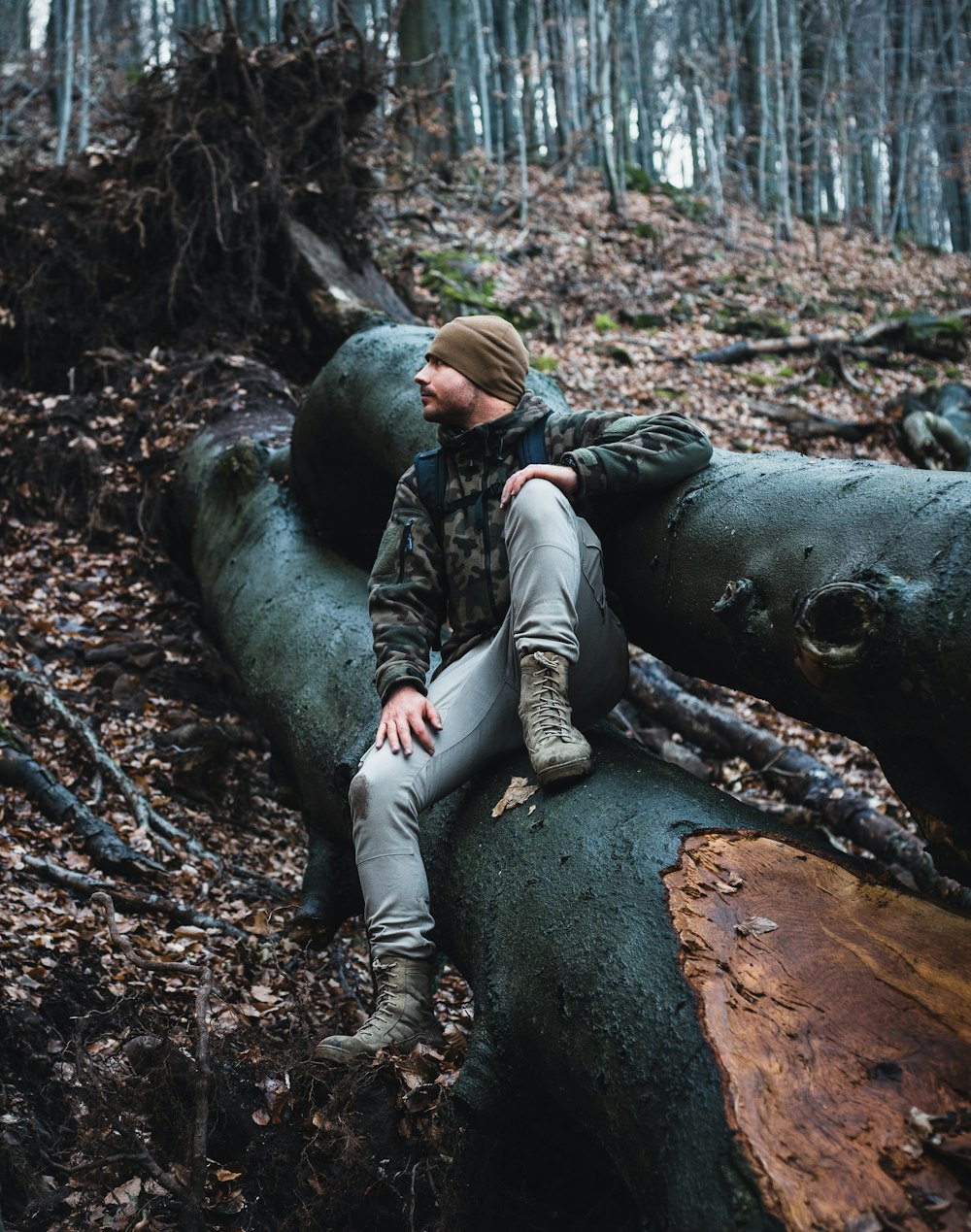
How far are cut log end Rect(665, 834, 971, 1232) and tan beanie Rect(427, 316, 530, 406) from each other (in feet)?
5.12

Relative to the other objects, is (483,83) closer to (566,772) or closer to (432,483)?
(432,483)

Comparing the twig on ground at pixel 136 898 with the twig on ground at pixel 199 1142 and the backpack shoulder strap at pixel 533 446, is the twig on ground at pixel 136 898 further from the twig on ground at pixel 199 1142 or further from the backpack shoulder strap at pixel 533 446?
the backpack shoulder strap at pixel 533 446

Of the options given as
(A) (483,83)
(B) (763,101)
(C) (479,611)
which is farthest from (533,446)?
(B) (763,101)

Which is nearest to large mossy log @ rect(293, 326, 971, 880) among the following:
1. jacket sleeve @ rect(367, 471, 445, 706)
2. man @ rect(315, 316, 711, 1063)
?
man @ rect(315, 316, 711, 1063)

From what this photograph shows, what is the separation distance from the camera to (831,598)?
1.97 meters

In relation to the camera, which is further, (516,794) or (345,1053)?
(516,794)

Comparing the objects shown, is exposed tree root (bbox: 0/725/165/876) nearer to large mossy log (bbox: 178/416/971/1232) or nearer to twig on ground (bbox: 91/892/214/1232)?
twig on ground (bbox: 91/892/214/1232)

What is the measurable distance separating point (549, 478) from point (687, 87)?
25.3 metres

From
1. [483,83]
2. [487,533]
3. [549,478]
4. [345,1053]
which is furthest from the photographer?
[483,83]

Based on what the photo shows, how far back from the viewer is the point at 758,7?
77.6 ft

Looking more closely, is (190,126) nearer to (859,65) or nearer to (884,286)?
(884,286)

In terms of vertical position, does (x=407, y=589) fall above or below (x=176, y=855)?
above

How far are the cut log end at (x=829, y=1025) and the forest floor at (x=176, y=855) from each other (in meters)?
0.90

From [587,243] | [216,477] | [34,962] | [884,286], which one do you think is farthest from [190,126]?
[884,286]
